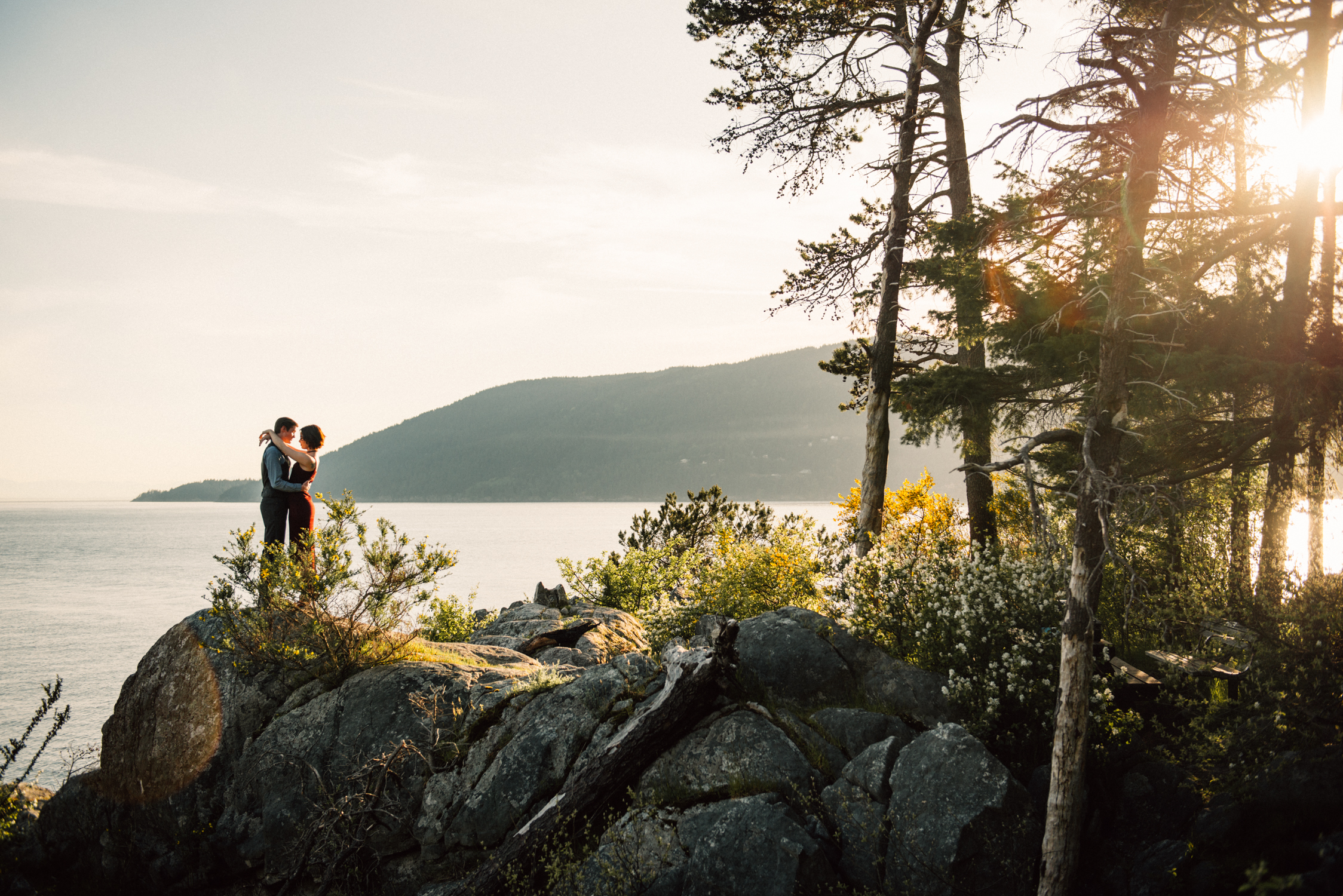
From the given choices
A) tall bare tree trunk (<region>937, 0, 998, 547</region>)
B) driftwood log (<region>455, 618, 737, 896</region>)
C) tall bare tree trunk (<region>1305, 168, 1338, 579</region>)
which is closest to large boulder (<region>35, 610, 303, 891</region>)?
driftwood log (<region>455, 618, 737, 896</region>)

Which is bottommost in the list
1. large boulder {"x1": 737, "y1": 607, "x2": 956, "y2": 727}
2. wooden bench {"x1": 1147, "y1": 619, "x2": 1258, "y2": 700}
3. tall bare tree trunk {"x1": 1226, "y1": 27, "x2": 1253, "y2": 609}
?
large boulder {"x1": 737, "y1": 607, "x2": 956, "y2": 727}

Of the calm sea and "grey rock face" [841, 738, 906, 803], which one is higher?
"grey rock face" [841, 738, 906, 803]

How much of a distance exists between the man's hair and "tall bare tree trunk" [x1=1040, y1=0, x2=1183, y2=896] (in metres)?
9.23

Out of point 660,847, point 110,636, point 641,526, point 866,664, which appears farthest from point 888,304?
point 110,636

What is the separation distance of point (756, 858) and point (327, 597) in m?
6.21

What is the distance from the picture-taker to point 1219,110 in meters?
5.86

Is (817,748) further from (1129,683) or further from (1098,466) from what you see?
(1098,466)

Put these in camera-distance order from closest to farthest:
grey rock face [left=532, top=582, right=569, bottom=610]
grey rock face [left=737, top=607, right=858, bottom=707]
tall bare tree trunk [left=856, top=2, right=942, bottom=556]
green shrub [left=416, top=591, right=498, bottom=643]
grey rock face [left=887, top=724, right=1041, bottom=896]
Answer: grey rock face [left=887, top=724, right=1041, bottom=896] < grey rock face [left=737, top=607, right=858, bottom=707] < tall bare tree trunk [left=856, top=2, right=942, bottom=556] < green shrub [left=416, top=591, right=498, bottom=643] < grey rock face [left=532, top=582, right=569, bottom=610]

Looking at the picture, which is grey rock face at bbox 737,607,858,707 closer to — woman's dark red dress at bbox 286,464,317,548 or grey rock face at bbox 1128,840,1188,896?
grey rock face at bbox 1128,840,1188,896

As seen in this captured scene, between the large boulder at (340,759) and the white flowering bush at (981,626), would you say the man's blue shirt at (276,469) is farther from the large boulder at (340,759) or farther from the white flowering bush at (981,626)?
the white flowering bush at (981,626)

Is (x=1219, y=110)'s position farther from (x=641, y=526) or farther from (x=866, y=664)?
(x=641, y=526)

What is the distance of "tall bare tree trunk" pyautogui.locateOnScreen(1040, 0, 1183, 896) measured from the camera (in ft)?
18.2

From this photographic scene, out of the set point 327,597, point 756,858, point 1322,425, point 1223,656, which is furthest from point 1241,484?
point 327,597

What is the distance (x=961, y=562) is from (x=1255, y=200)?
567 cm
